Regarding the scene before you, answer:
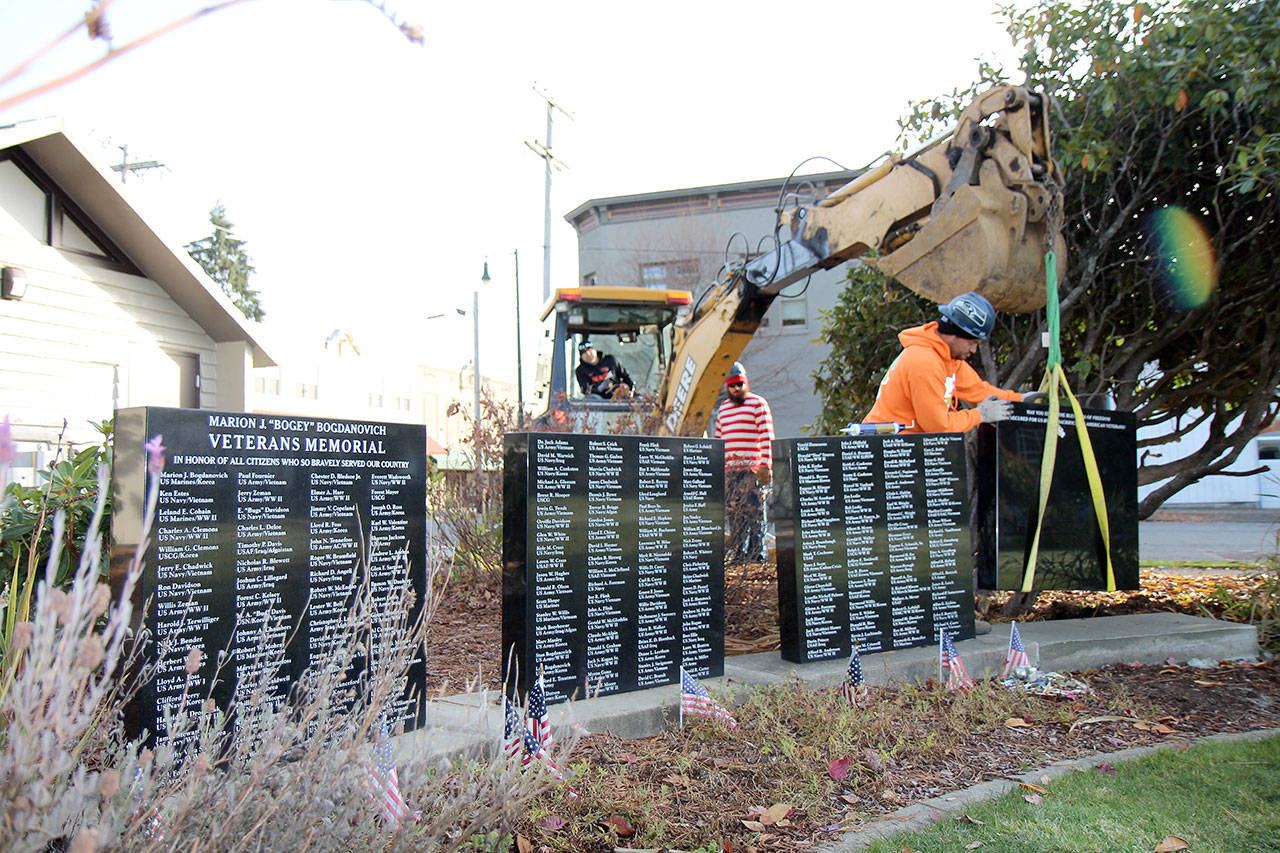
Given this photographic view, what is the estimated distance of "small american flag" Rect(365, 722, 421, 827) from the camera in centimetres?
229

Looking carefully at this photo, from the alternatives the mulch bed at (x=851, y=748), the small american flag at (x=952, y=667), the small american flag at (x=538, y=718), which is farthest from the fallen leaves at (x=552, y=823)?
the small american flag at (x=952, y=667)

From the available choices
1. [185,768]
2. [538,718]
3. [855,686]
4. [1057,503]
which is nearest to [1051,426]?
[1057,503]

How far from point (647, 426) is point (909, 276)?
2635 mm

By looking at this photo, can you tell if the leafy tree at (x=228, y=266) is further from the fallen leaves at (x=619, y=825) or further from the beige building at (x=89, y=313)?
the fallen leaves at (x=619, y=825)

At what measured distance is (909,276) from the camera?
241 inches

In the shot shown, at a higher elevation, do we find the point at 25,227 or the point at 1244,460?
the point at 25,227

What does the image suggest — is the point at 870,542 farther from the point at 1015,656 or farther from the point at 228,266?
the point at 228,266

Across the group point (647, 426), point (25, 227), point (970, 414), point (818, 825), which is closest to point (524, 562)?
point (818, 825)

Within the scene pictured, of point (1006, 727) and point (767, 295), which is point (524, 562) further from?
point (767, 295)

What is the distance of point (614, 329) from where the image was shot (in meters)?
13.1

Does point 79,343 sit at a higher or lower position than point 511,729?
higher

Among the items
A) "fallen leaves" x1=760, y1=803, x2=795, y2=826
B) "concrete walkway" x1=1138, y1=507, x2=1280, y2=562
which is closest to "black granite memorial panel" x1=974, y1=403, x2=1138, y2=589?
"concrete walkway" x1=1138, y1=507, x2=1280, y2=562

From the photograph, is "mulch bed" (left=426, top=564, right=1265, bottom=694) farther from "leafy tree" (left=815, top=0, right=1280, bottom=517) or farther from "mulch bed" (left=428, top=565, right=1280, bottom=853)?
"leafy tree" (left=815, top=0, right=1280, bottom=517)

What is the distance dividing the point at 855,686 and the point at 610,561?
1.37 metres
